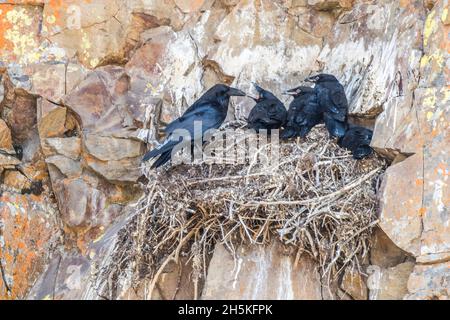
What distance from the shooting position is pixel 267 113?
810 cm

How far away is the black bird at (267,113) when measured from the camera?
26.6ft

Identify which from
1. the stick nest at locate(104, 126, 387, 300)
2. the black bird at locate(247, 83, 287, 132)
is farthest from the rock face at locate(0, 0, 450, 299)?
the black bird at locate(247, 83, 287, 132)

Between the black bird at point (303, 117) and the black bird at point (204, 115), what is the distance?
471 millimetres

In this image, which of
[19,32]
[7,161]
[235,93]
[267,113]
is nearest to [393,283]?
[267,113]

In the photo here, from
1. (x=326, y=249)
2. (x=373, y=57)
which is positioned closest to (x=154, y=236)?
(x=326, y=249)

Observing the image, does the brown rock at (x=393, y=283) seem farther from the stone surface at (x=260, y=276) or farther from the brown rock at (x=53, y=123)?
the brown rock at (x=53, y=123)

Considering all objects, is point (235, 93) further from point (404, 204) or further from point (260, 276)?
point (404, 204)

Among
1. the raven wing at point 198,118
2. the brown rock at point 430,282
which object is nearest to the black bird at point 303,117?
the raven wing at point 198,118

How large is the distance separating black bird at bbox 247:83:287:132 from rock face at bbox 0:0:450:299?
1.49 ft

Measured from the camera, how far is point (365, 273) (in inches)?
280

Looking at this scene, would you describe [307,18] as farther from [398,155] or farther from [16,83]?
[16,83]

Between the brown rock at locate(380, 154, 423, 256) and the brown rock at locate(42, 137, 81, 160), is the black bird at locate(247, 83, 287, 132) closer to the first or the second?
the brown rock at locate(380, 154, 423, 256)

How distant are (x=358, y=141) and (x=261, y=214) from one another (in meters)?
1.04

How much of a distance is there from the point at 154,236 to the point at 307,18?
8.30 ft
